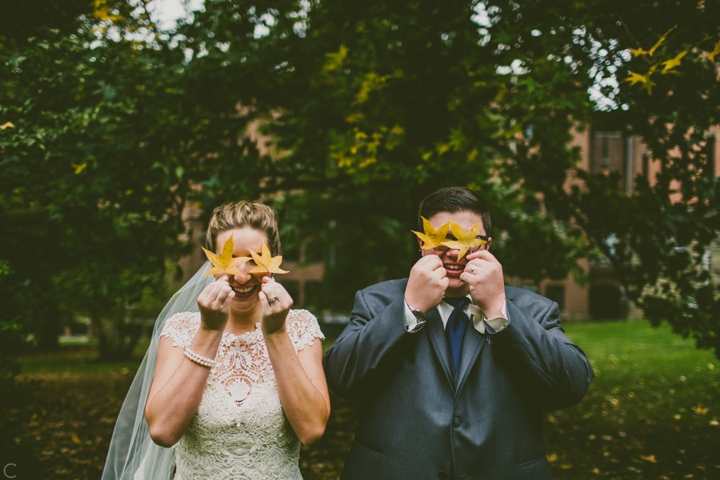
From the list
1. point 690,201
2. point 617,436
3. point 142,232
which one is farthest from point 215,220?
point 617,436

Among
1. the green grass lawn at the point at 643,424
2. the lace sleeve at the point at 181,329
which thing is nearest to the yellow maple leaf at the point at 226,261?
the lace sleeve at the point at 181,329

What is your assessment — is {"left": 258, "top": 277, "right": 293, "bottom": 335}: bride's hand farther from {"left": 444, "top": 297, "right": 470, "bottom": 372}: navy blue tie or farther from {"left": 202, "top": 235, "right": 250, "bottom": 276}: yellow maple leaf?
{"left": 444, "top": 297, "right": 470, "bottom": 372}: navy blue tie

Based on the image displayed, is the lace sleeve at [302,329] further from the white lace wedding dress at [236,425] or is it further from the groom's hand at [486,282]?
the groom's hand at [486,282]

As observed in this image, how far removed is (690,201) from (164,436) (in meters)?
4.90

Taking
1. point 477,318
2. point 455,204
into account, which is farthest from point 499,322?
point 455,204

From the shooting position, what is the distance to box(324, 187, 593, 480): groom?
1930mm

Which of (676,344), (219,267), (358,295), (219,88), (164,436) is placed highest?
(219,88)

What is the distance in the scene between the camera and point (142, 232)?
16.9 feet

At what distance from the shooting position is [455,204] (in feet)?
7.07

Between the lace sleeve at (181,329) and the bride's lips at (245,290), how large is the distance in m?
0.28

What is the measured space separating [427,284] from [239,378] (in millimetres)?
938

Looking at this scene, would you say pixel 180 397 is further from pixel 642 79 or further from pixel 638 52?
pixel 638 52

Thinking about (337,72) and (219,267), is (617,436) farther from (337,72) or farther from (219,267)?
(219,267)

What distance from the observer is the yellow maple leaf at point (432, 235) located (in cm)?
202
